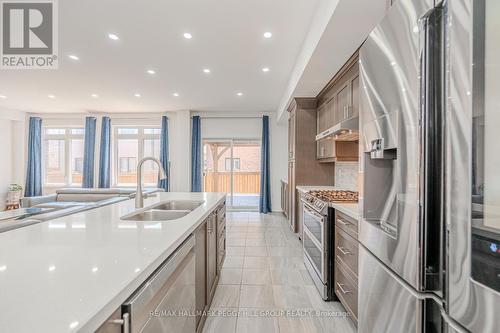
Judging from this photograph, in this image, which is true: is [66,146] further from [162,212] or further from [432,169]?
[432,169]

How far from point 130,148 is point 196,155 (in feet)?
7.47

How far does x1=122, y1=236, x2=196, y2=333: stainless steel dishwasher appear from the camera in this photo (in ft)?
2.55

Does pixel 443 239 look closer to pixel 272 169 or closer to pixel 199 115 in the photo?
pixel 272 169

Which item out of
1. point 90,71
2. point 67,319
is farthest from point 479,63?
point 90,71

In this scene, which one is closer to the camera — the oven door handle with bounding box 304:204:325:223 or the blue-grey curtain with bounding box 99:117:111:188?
the oven door handle with bounding box 304:204:325:223

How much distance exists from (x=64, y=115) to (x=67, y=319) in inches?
355

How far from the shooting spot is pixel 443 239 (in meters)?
0.82

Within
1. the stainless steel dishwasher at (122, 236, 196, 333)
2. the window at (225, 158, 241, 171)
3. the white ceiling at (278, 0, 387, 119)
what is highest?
the white ceiling at (278, 0, 387, 119)

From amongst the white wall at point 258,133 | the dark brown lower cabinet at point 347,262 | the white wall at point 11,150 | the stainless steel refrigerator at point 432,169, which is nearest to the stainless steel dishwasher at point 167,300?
the stainless steel refrigerator at point 432,169

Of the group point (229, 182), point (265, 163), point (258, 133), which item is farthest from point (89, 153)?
point (265, 163)

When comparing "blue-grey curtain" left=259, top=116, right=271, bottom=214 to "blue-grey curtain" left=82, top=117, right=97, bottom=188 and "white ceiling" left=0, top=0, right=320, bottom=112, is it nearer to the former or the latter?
"white ceiling" left=0, top=0, right=320, bottom=112

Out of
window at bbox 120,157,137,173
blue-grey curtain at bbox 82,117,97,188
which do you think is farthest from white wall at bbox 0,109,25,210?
window at bbox 120,157,137,173

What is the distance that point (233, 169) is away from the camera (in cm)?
721

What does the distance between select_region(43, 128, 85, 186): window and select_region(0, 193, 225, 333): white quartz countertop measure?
761 centimetres
